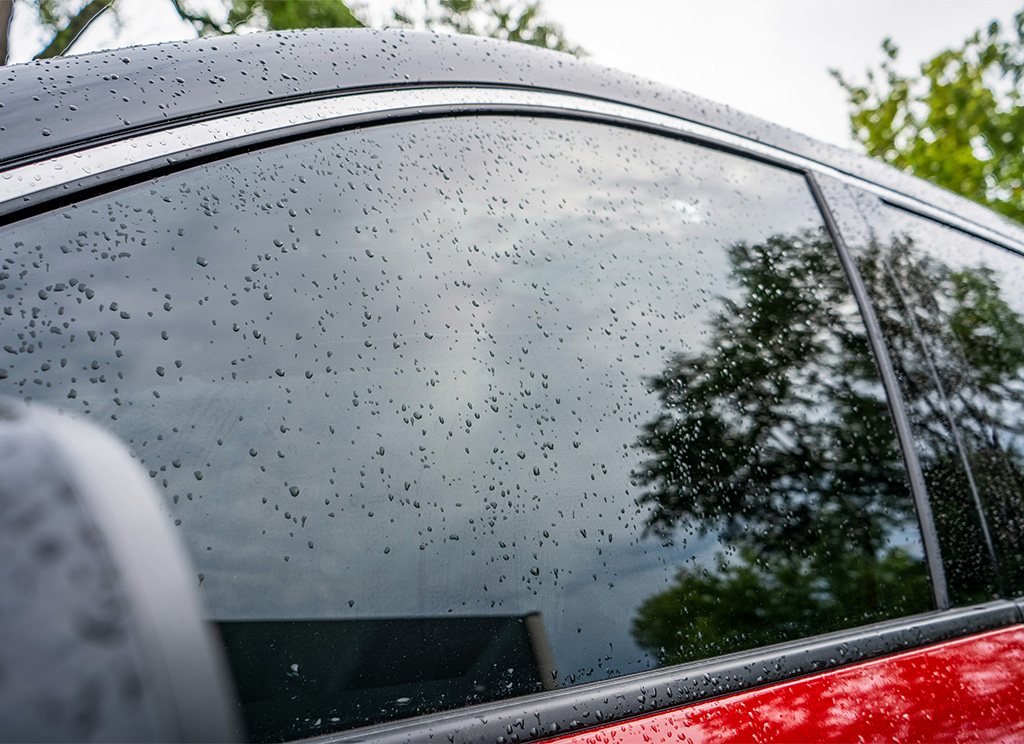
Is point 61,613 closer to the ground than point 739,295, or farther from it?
closer to the ground

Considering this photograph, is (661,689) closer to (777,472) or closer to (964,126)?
(777,472)

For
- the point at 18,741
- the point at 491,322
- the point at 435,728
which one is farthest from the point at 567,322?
the point at 18,741

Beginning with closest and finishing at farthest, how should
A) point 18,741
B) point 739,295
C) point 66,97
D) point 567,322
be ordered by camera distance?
point 18,741 < point 66,97 < point 567,322 < point 739,295

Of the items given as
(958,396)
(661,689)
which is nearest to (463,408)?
(661,689)

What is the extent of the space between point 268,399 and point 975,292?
6.23ft

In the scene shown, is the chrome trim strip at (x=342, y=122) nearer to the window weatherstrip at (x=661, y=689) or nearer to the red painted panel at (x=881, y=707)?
the window weatherstrip at (x=661, y=689)

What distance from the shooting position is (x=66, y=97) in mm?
917

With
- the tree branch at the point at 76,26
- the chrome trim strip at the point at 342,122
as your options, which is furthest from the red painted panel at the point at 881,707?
the tree branch at the point at 76,26

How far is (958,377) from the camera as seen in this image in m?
1.81

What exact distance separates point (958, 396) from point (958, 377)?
0.18ft

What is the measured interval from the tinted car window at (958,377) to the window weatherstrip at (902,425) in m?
0.03

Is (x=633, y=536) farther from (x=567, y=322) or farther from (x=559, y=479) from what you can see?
(x=567, y=322)

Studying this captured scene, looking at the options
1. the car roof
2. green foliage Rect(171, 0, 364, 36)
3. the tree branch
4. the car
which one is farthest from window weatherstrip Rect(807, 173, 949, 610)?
green foliage Rect(171, 0, 364, 36)

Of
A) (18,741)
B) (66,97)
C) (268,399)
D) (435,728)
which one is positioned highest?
(66,97)
